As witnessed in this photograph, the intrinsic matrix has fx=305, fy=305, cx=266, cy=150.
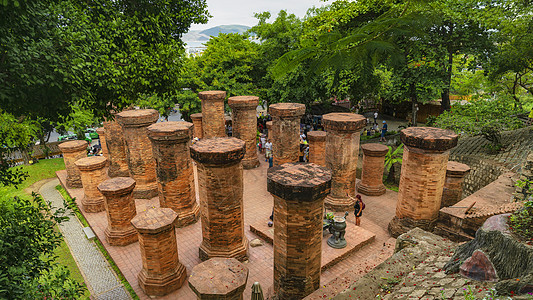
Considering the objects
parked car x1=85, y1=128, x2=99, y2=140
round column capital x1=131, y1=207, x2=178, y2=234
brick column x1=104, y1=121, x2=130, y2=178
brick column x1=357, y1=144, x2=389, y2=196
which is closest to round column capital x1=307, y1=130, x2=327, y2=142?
brick column x1=357, y1=144, x2=389, y2=196

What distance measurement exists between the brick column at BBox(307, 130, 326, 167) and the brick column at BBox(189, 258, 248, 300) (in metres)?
8.06

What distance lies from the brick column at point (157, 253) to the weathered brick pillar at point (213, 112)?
814cm

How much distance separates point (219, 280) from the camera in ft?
19.4

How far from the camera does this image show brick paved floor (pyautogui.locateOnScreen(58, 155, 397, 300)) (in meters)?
7.70

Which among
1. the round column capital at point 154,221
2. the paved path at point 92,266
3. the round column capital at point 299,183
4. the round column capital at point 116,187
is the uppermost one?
the round column capital at point 299,183

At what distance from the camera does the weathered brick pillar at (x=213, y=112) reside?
49.3 feet

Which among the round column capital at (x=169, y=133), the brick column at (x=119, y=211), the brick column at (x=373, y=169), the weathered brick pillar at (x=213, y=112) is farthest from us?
the weathered brick pillar at (x=213, y=112)

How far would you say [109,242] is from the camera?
9523mm

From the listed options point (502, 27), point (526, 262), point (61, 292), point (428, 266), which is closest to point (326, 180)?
point (428, 266)

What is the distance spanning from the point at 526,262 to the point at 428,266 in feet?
6.18

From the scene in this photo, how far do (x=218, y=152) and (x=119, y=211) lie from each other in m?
4.61

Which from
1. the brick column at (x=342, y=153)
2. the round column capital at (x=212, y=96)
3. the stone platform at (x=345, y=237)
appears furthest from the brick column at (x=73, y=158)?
the brick column at (x=342, y=153)

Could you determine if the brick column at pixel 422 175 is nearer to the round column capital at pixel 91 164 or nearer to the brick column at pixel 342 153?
the brick column at pixel 342 153

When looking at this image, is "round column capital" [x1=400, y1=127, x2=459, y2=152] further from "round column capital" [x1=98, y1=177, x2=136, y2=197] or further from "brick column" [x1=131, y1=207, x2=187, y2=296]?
"round column capital" [x1=98, y1=177, x2=136, y2=197]
